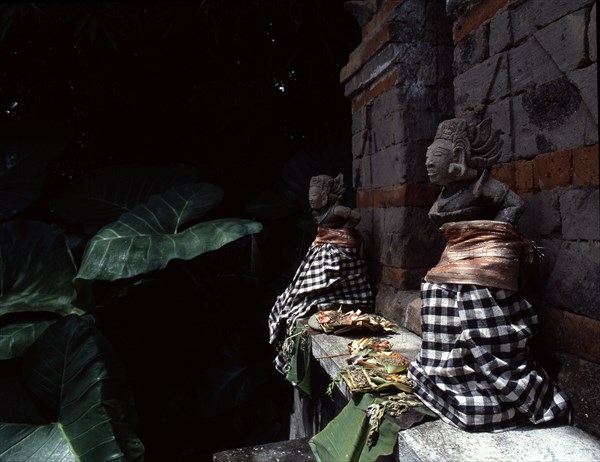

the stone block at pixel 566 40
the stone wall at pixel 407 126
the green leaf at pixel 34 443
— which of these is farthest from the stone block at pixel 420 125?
the green leaf at pixel 34 443

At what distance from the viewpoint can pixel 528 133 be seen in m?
1.48

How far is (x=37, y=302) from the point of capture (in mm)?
3012

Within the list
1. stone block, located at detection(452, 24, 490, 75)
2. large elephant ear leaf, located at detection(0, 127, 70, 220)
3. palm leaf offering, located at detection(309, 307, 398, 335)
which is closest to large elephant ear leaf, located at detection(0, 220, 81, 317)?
large elephant ear leaf, located at detection(0, 127, 70, 220)

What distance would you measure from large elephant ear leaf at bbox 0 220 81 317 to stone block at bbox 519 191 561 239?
8.47 ft

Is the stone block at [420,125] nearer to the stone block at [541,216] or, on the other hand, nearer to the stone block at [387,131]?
the stone block at [387,131]

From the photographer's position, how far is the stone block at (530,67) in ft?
4.51

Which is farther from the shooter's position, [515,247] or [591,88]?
[515,247]

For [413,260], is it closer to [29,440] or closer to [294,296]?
[294,296]

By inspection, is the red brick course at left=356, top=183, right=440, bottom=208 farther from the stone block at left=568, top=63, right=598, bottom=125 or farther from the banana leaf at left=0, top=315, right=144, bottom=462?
the banana leaf at left=0, top=315, right=144, bottom=462

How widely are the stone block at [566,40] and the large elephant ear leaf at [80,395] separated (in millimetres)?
2307

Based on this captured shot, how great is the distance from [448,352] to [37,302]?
2.53 m

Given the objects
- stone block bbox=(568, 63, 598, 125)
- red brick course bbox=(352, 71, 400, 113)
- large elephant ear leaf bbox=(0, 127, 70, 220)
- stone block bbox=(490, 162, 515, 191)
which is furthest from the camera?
large elephant ear leaf bbox=(0, 127, 70, 220)

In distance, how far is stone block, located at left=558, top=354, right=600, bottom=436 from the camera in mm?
1204

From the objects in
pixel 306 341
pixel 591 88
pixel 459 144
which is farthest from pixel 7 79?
pixel 591 88
